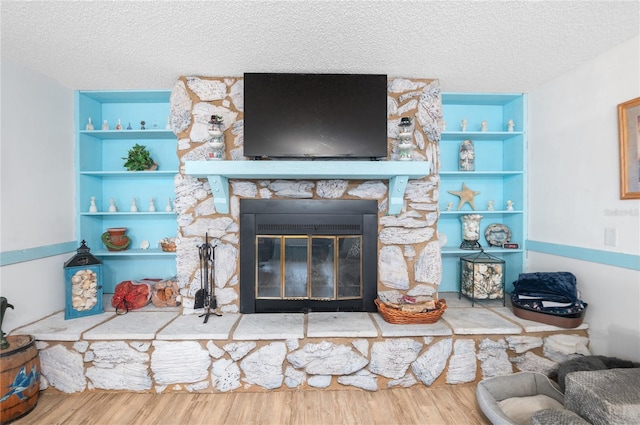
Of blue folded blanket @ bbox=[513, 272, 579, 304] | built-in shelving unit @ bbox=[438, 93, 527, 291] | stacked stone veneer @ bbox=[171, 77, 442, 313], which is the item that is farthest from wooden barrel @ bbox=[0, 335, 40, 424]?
blue folded blanket @ bbox=[513, 272, 579, 304]

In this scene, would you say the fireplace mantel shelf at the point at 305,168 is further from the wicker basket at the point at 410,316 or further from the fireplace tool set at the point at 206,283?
the wicker basket at the point at 410,316

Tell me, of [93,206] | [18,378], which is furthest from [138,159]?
[18,378]

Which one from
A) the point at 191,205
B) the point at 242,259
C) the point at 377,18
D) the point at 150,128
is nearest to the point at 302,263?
the point at 242,259

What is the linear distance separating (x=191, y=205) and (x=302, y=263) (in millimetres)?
952

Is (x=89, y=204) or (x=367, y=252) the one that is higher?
(x=89, y=204)

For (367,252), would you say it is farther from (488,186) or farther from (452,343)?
(488,186)

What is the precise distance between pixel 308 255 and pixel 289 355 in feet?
2.37

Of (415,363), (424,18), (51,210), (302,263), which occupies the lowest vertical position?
Result: (415,363)

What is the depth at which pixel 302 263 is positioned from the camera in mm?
2395

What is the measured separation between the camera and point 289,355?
1.99 meters

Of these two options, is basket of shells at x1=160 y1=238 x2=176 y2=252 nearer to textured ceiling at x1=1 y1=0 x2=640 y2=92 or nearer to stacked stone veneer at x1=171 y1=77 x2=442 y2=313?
stacked stone veneer at x1=171 y1=77 x2=442 y2=313

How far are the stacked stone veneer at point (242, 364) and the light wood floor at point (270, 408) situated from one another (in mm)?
50

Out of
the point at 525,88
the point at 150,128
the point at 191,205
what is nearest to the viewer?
the point at 191,205

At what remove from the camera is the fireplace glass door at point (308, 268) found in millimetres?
2381
